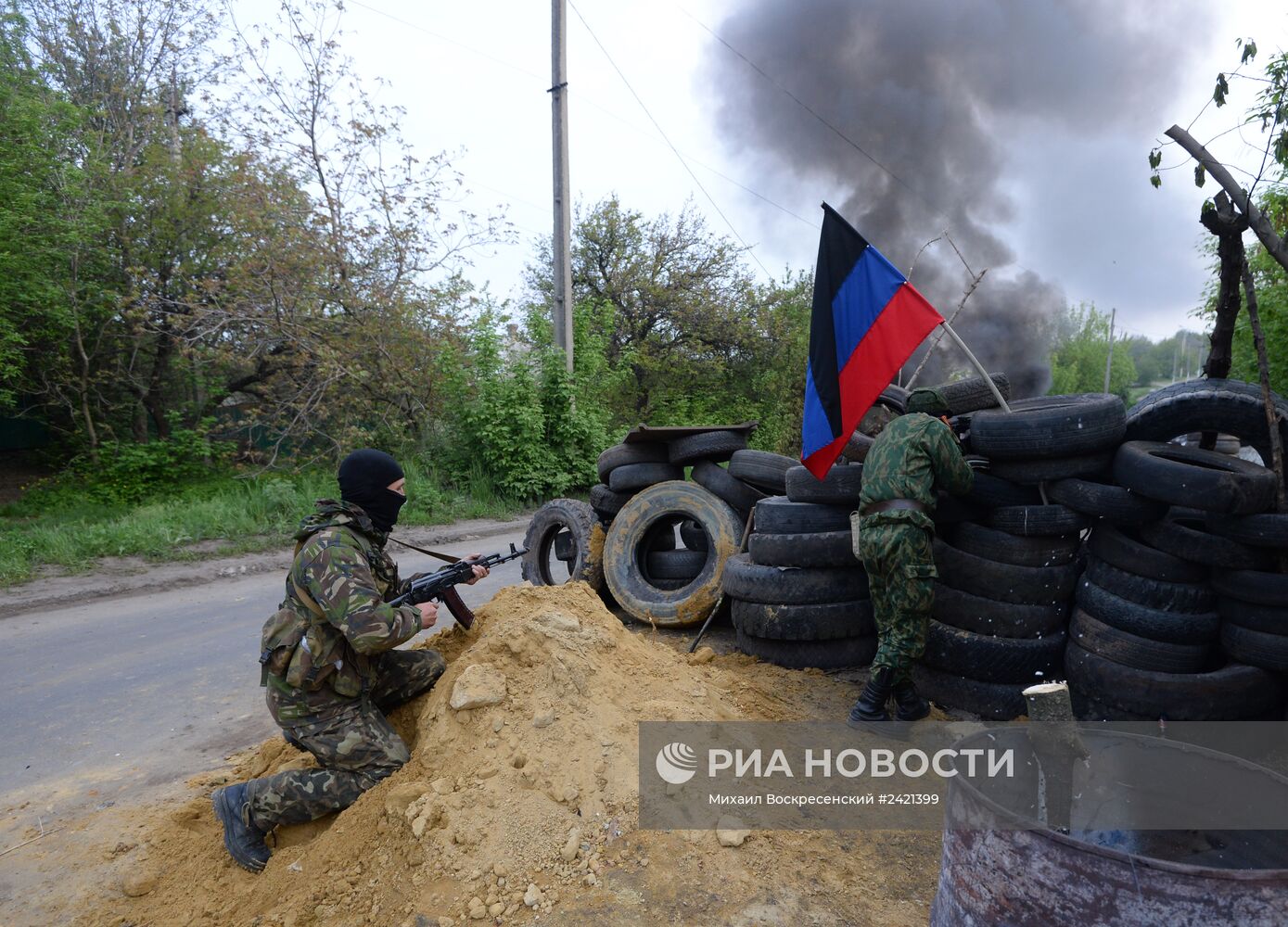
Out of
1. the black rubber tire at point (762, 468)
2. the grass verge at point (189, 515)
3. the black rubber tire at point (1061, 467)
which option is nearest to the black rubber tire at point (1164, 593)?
the black rubber tire at point (1061, 467)

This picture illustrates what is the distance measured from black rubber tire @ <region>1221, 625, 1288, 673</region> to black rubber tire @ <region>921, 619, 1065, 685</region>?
742mm

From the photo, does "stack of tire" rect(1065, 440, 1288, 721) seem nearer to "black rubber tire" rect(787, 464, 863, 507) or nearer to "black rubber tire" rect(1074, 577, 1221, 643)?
"black rubber tire" rect(1074, 577, 1221, 643)

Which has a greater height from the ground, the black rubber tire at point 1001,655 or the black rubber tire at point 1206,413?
the black rubber tire at point 1206,413

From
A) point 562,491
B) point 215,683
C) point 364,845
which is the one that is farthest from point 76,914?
point 562,491

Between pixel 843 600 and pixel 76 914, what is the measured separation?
13.4ft

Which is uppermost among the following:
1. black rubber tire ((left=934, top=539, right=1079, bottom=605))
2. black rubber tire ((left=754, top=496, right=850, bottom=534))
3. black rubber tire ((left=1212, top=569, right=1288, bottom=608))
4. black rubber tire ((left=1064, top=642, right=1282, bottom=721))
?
black rubber tire ((left=754, top=496, right=850, bottom=534))

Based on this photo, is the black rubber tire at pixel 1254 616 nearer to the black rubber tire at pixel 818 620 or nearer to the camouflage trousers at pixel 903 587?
the camouflage trousers at pixel 903 587

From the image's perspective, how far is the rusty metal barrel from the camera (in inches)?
53.7

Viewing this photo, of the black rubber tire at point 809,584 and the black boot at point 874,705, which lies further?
the black rubber tire at point 809,584

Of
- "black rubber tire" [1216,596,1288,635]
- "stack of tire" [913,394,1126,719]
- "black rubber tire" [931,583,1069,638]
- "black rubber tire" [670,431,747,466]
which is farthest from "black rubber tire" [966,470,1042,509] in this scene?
"black rubber tire" [670,431,747,466]

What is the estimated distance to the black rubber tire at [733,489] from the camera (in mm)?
6059

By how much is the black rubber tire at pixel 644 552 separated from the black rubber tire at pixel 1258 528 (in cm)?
303

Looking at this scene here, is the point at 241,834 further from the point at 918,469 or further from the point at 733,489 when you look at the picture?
the point at 733,489

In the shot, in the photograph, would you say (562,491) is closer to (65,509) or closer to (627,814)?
(65,509)
